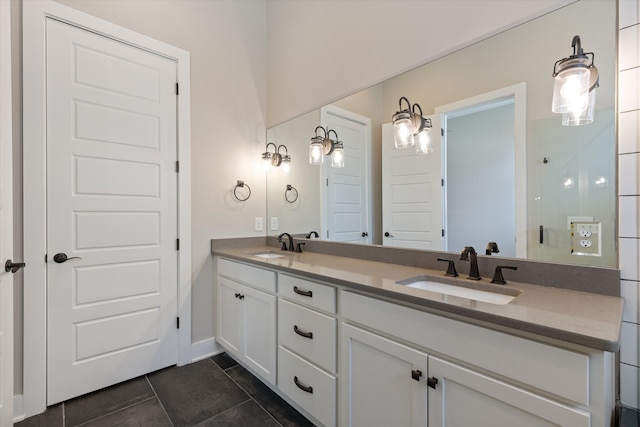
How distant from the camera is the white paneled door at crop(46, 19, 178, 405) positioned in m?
1.78

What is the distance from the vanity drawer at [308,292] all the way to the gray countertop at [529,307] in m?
0.05

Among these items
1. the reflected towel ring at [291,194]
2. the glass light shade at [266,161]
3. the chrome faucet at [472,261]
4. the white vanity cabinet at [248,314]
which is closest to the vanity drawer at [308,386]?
the white vanity cabinet at [248,314]

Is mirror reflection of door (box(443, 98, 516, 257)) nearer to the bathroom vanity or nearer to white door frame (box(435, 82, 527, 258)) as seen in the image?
white door frame (box(435, 82, 527, 258))

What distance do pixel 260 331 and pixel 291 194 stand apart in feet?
4.04

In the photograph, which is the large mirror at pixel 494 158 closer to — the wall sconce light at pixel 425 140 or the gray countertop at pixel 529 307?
the wall sconce light at pixel 425 140

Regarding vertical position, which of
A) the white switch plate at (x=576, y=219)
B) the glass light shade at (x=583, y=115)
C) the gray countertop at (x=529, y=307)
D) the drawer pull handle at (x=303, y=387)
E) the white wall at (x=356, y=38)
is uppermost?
the white wall at (x=356, y=38)

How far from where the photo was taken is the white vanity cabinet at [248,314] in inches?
70.1

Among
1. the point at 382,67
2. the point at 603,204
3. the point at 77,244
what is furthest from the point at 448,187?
the point at 77,244

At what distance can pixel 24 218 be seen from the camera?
5.47 ft

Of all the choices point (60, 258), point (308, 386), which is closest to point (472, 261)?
point (308, 386)

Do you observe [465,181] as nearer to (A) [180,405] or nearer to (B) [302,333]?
(B) [302,333]

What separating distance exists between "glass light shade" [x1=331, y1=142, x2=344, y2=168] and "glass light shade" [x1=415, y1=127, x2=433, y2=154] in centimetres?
65

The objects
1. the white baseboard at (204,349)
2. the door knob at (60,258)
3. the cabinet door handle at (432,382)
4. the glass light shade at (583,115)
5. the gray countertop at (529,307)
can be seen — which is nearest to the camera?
the gray countertop at (529,307)

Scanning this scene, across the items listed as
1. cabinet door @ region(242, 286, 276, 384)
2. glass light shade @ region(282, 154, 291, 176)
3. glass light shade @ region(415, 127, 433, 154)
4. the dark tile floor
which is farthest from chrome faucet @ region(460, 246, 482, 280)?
glass light shade @ region(282, 154, 291, 176)
